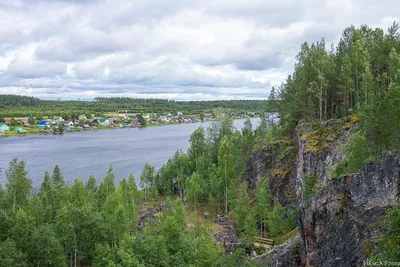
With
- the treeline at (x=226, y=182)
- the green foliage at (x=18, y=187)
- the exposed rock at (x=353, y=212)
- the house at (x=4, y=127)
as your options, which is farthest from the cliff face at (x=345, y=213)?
the house at (x=4, y=127)

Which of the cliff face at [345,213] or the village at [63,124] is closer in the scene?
the cliff face at [345,213]

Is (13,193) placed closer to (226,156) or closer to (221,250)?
(221,250)

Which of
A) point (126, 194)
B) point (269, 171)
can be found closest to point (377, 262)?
point (269, 171)

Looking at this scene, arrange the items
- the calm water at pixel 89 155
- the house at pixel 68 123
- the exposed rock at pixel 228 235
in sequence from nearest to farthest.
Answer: the exposed rock at pixel 228 235 < the calm water at pixel 89 155 < the house at pixel 68 123

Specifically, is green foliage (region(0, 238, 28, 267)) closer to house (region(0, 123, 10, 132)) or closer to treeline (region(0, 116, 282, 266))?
treeline (region(0, 116, 282, 266))

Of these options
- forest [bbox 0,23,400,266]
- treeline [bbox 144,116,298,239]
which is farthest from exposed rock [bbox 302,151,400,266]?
treeline [bbox 144,116,298,239]

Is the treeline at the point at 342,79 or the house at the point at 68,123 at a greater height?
the treeline at the point at 342,79

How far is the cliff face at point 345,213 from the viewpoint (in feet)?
63.1

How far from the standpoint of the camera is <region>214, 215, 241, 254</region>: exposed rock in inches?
1477

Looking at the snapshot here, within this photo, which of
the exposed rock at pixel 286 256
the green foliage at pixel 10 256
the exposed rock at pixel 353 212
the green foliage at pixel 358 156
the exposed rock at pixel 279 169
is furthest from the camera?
the exposed rock at pixel 279 169

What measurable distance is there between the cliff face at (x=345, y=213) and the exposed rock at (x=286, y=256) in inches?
3.1

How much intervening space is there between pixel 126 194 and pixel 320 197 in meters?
30.4

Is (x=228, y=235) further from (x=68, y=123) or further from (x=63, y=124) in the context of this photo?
(x=68, y=123)

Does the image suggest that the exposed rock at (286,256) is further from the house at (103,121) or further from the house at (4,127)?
the house at (103,121)
